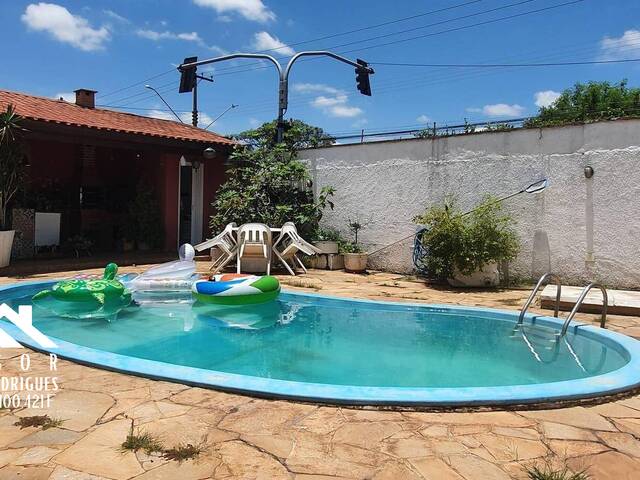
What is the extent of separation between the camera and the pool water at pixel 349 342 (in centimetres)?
493

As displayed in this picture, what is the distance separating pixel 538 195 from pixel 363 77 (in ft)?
19.9

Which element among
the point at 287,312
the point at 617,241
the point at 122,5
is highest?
the point at 122,5

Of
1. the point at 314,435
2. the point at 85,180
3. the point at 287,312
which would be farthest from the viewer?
the point at 85,180

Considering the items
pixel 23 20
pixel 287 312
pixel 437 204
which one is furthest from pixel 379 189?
pixel 23 20

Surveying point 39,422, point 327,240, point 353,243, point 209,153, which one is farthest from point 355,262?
point 39,422

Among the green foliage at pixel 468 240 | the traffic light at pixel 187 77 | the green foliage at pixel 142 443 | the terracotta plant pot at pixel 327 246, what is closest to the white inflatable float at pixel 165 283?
the terracotta plant pot at pixel 327 246

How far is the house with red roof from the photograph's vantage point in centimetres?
1304

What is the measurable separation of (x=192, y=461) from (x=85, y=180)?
45.4 feet

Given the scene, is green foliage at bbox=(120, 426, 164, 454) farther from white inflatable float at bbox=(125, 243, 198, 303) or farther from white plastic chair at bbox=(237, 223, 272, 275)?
white plastic chair at bbox=(237, 223, 272, 275)

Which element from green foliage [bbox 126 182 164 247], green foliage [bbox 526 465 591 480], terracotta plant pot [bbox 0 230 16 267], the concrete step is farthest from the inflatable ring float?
green foliage [bbox 126 182 164 247]

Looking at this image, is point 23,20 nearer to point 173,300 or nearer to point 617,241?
point 173,300

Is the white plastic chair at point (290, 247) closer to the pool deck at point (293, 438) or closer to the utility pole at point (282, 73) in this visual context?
the utility pole at point (282, 73)

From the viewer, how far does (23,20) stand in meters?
15.3

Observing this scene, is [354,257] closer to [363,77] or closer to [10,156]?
[363,77]
